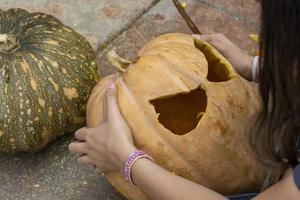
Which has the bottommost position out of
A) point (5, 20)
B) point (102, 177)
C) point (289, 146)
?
point (102, 177)

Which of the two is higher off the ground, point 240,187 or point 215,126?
point 215,126

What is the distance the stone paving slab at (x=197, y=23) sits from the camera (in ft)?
9.15

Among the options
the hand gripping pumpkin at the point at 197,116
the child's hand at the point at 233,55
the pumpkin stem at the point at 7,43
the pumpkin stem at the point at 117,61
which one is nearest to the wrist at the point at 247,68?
the child's hand at the point at 233,55

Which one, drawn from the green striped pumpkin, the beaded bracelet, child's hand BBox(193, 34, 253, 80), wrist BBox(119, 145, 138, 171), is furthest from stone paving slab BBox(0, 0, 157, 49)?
wrist BBox(119, 145, 138, 171)

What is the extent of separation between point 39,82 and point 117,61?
12.6 inches

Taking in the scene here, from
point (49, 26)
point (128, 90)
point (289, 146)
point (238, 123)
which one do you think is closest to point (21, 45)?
point (49, 26)

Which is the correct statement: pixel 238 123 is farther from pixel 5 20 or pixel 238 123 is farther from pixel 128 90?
pixel 5 20

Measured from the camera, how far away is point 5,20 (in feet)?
7.76

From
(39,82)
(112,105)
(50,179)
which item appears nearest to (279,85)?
(112,105)

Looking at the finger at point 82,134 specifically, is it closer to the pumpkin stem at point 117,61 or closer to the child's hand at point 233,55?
the pumpkin stem at point 117,61

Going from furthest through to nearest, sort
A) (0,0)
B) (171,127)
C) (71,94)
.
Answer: (0,0) < (71,94) < (171,127)

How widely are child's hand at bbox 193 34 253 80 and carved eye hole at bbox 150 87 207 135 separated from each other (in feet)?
0.61

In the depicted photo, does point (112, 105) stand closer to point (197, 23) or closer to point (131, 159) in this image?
point (131, 159)

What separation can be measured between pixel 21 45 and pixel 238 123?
2.71 feet
